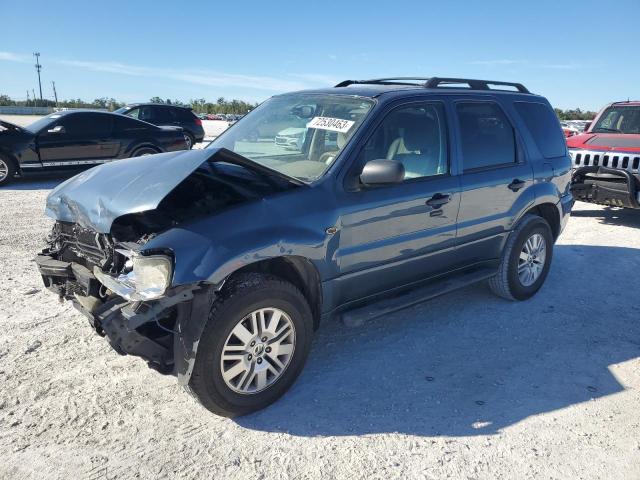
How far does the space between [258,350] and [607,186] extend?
6.97m

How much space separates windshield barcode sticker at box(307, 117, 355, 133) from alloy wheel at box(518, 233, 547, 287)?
2.24 meters

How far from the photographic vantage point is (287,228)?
304 centimetres

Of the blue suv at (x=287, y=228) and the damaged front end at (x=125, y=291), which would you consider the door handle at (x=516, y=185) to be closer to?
the blue suv at (x=287, y=228)

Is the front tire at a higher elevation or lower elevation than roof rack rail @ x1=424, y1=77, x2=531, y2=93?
lower

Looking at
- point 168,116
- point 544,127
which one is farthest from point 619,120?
point 168,116

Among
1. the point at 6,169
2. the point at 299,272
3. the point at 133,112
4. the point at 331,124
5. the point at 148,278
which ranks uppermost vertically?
the point at 133,112

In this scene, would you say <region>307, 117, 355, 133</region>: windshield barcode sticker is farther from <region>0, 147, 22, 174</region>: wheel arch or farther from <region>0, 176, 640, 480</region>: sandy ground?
<region>0, 147, 22, 174</region>: wheel arch

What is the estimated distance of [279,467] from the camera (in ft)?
8.71

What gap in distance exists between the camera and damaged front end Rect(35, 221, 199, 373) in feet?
8.73

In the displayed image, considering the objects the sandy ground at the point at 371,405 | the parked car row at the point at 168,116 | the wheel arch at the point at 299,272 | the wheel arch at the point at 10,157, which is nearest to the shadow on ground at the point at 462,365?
the sandy ground at the point at 371,405

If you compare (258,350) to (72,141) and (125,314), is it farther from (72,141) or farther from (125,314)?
(72,141)

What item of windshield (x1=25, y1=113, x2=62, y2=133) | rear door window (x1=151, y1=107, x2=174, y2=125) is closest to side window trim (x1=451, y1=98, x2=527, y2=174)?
windshield (x1=25, y1=113, x2=62, y2=133)

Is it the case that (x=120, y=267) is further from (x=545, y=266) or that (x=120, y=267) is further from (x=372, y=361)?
(x=545, y=266)

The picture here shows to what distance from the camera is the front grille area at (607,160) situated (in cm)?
772
